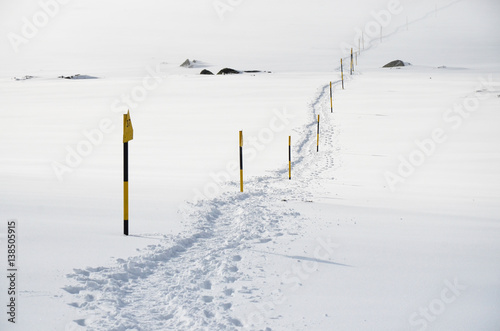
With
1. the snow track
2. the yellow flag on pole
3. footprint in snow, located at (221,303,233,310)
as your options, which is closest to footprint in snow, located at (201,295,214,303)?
the snow track

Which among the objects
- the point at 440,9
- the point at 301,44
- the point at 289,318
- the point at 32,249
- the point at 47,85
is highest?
the point at 440,9

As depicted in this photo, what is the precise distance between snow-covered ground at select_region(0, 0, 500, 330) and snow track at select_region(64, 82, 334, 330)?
20mm

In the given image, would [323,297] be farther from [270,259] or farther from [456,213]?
[456,213]

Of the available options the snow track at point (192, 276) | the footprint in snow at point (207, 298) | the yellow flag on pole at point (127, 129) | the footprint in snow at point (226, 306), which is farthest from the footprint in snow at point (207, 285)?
the yellow flag on pole at point (127, 129)

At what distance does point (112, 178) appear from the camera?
9398mm

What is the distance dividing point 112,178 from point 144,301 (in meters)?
5.97

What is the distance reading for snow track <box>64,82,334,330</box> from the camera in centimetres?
354

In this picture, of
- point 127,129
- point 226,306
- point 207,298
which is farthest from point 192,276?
point 127,129

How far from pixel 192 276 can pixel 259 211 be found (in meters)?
2.59

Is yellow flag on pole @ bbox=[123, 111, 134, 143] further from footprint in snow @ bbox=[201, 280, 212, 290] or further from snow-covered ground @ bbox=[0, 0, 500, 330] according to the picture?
footprint in snow @ bbox=[201, 280, 212, 290]

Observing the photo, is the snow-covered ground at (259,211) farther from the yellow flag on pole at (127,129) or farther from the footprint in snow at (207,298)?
the yellow flag on pole at (127,129)

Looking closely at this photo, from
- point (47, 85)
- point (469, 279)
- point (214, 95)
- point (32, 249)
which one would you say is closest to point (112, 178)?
point (32, 249)

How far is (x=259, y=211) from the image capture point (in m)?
6.84

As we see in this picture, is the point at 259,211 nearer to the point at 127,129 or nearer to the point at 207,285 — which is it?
the point at 127,129
